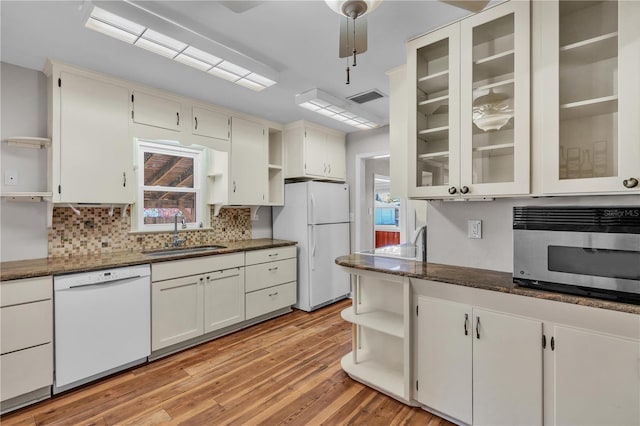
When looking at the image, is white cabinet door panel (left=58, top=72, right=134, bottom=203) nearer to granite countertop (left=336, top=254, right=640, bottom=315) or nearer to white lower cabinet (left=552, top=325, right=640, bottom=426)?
granite countertop (left=336, top=254, right=640, bottom=315)

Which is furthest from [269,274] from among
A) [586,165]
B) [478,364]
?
[586,165]

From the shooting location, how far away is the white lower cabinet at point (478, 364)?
1.62 m

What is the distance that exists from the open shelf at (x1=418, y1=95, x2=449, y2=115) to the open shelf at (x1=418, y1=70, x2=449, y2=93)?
0.21ft

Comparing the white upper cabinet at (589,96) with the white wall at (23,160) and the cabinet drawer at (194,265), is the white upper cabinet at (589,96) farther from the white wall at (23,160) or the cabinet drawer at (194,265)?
the white wall at (23,160)

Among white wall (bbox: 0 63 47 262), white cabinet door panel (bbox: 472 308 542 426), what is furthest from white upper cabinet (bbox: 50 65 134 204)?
white cabinet door panel (bbox: 472 308 542 426)

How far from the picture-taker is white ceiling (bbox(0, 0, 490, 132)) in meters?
1.82

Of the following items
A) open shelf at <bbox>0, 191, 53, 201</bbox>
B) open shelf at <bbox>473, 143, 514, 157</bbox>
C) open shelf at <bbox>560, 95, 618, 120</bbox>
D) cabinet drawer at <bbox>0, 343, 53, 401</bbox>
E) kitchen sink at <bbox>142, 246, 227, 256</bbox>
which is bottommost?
cabinet drawer at <bbox>0, 343, 53, 401</bbox>

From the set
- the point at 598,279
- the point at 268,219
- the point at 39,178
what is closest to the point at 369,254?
the point at 598,279

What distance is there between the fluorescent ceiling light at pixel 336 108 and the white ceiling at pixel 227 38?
100mm

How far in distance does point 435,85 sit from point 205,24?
1.58m

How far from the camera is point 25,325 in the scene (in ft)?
6.83

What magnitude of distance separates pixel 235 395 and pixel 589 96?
2.86 metres

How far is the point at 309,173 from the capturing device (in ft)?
13.7

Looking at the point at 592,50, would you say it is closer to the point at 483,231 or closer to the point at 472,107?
the point at 472,107
